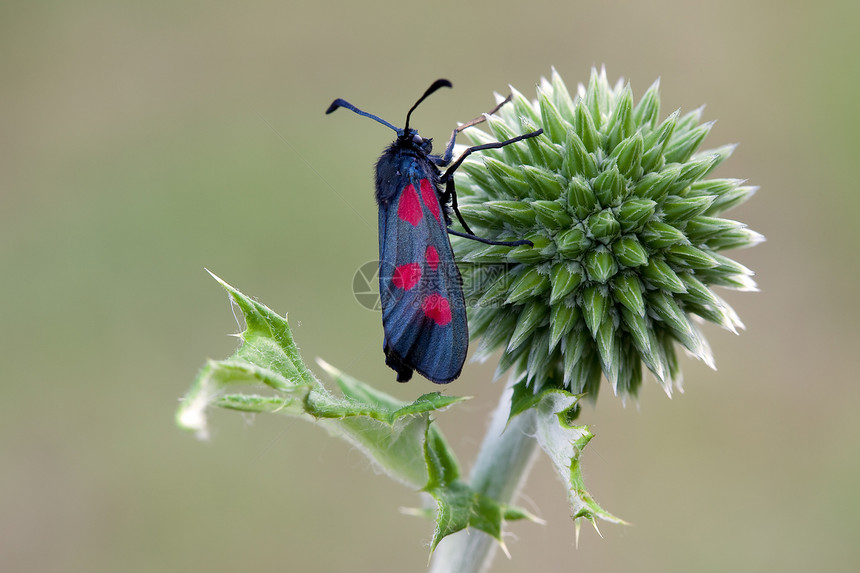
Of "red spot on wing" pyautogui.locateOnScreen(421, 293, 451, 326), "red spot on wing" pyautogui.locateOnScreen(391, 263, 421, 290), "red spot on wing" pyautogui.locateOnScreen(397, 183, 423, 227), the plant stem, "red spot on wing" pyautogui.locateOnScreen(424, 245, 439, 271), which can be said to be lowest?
the plant stem

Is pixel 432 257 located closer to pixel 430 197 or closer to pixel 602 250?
pixel 430 197

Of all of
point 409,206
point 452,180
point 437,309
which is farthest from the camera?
point 452,180

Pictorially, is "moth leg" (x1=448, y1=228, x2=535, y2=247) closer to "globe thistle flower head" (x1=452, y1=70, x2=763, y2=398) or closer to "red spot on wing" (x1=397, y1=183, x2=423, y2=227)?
"globe thistle flower head" (x1=452, y1=70, x2=763, y2=398)

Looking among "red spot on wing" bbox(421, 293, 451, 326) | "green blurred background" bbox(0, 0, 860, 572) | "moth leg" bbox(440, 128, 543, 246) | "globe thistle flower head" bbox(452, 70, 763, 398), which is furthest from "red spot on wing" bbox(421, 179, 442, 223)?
"green blurred background" bbox(0, 0, 860, 572)

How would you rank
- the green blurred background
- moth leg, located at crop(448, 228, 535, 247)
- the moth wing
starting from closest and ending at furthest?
1. the moth wing
2. moth leg, located at crop(448, 228, 535, 247)
3. the green blurred background

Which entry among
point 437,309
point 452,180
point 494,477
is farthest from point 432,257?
point 494,477

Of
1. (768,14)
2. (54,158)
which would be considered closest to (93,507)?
(54,158)

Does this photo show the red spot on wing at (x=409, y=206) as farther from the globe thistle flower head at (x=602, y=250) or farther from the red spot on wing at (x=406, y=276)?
the globe thistle flower head at (x=602, y=250)

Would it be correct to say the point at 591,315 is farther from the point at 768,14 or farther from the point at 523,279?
the point at 768,14
